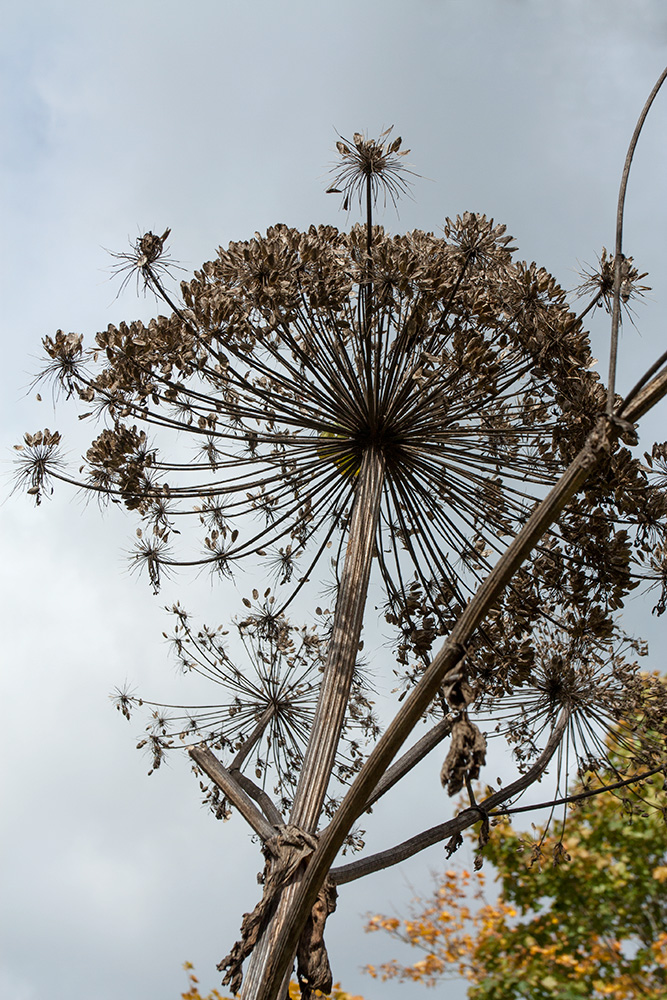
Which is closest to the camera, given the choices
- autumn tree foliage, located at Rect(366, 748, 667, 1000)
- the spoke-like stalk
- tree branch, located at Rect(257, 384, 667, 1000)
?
tree branch, located at Rect(257, 384, 667, 1000)

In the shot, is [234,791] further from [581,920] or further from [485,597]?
[581,920]

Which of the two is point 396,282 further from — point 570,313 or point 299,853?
point 299,853

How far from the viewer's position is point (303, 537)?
8.25 meters

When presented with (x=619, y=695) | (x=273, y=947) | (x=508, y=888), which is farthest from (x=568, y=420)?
(x=508, y=888)

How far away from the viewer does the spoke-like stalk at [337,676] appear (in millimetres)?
4823

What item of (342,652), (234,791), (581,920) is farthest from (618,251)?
(581,920)

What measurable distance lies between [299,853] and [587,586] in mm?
3408

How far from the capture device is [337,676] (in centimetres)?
596

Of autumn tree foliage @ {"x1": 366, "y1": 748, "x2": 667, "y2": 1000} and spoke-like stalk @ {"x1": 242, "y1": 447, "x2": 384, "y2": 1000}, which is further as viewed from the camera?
autumn tree foliage @ {"x1": 366, "y1": 748, "x2": 667, "y2": 1000}

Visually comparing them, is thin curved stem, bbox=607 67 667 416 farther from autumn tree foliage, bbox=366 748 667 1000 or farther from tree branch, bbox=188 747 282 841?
autumn tree foliage, bbox=366 748 667 1000

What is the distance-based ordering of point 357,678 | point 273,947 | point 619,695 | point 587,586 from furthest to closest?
point 357,678 < point 619,695 < point 587,586 < point 273,947

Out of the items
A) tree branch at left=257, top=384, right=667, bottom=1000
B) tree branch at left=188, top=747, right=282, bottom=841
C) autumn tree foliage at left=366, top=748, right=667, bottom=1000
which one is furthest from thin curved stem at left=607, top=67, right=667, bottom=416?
autumn tree foliage at left=366, top=748, right=667, bottom=1000

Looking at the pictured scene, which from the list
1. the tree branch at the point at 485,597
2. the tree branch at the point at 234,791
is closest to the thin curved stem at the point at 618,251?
the tree branch at the point at 485,597

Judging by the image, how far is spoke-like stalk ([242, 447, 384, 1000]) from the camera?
4823 millimetres
